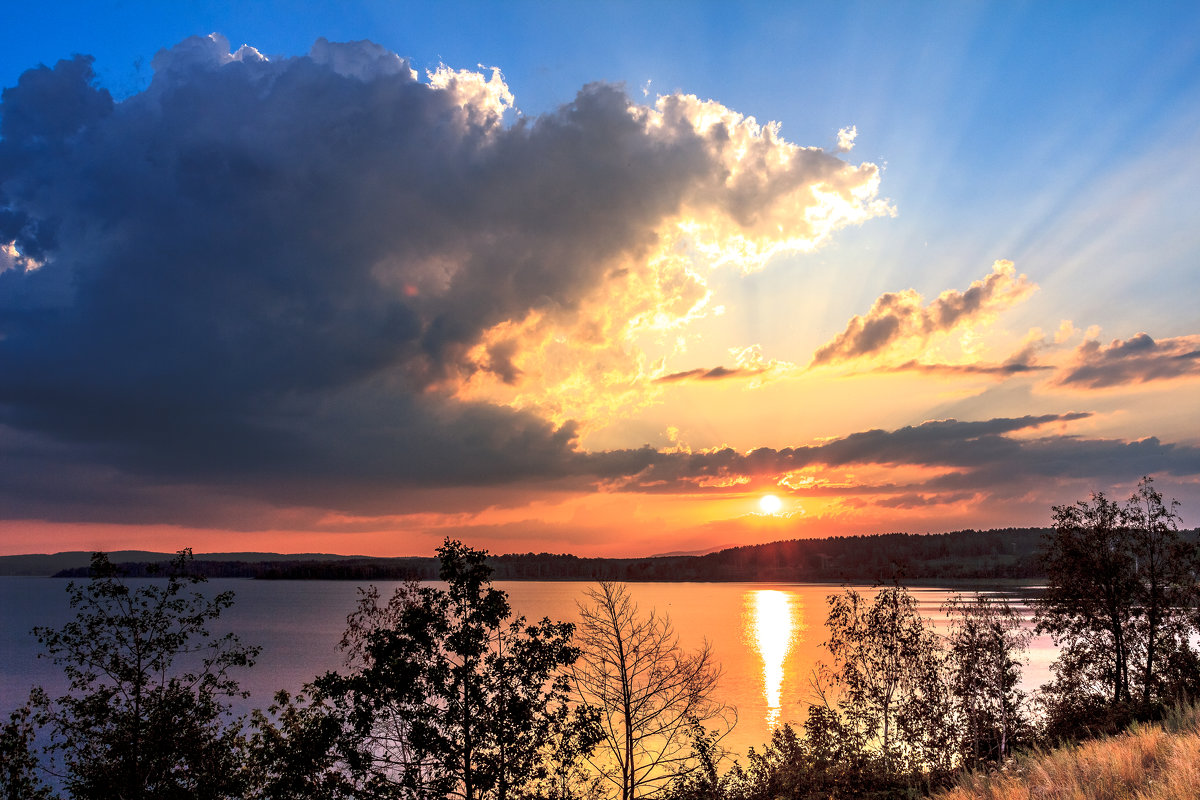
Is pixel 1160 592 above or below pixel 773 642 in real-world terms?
above

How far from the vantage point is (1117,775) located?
38.2ft

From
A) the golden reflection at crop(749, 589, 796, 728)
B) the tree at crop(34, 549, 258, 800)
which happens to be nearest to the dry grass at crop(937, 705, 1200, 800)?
the tree at crop(34, 549, 258, 800)

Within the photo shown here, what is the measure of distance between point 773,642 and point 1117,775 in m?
101

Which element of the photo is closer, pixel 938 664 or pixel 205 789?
pixel 205 789

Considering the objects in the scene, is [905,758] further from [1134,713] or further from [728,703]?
[728,703]

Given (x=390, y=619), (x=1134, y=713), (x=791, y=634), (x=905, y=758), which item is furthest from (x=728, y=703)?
(x=791, y=634)

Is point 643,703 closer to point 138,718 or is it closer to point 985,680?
point 985,680

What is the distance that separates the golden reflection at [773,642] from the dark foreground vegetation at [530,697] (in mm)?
22890

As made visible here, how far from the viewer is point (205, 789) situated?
22.2 m

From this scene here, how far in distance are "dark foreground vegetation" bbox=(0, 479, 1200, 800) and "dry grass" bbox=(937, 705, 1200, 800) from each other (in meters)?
4.45

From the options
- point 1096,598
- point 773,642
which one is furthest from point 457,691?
point 773,642

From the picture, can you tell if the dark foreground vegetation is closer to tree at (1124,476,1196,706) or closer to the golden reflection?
tree at (1124,476,1196,706)

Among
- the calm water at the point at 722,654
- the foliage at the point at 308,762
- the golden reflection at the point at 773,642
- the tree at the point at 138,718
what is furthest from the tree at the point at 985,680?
the tree at the point at 138,718

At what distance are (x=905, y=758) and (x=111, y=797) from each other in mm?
31281
